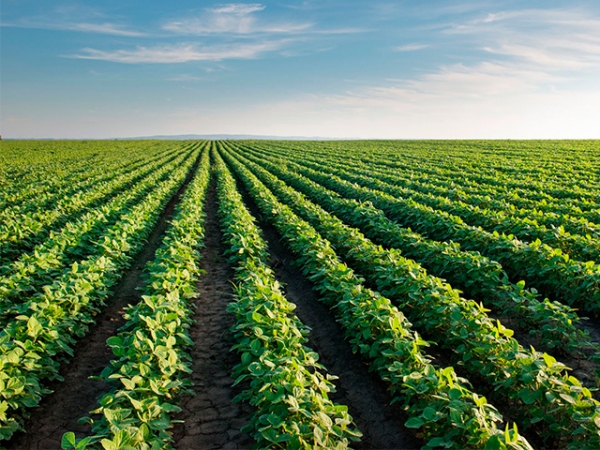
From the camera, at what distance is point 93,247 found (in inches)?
326

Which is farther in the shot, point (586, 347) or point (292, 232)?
point (292, 232)

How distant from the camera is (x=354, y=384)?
462 cm

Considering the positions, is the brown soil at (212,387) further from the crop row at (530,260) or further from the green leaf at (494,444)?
the crop row at (530,260)

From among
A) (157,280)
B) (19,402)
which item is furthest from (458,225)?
(19,402)

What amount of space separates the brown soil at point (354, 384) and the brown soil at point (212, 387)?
1.12m

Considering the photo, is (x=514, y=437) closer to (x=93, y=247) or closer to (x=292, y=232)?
(x=292, y=232)

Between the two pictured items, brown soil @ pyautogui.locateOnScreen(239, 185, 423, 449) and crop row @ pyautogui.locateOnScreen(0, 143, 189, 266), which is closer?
brown soil @ pyautogui.locateOnScreen(239, 185, 423, 449)

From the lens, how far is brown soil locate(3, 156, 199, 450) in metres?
3.79

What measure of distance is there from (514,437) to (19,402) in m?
4.45

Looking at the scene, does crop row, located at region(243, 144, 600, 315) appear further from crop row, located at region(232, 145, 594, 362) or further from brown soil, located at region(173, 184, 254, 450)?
brown soil, located at region(173, 184, 254, 450)

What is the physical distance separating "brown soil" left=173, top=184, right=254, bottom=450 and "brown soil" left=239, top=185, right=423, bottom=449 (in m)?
1.12

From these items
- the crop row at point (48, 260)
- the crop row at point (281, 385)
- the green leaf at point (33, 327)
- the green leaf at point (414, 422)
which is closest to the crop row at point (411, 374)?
the green leaf at point (414, 422)

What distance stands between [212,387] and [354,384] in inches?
65.2

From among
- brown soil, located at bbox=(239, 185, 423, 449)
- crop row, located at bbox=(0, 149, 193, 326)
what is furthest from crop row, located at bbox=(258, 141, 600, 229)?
crop row, located at bbox=(0, 149, 193, 326)
